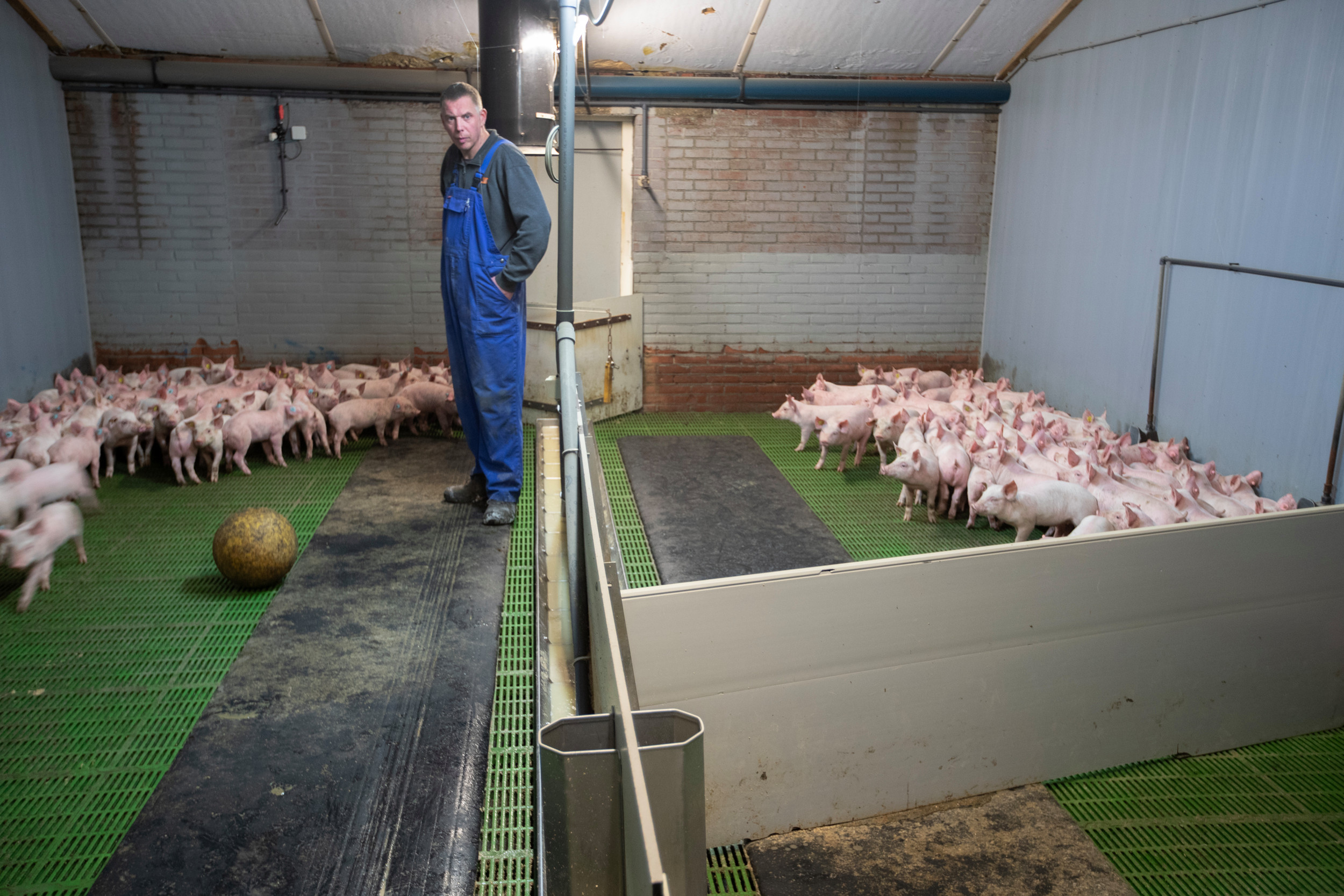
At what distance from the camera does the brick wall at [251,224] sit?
8164 mm

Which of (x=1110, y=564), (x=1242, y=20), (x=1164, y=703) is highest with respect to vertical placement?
(x=1242, y=20)

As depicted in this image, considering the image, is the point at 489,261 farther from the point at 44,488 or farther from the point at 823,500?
the point at 823,500

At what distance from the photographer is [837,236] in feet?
29.3

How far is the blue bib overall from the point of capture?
5.10 m

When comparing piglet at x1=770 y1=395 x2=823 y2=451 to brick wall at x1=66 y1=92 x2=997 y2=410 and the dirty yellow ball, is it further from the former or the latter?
the dirty yellow ball

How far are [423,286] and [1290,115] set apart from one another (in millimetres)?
6910

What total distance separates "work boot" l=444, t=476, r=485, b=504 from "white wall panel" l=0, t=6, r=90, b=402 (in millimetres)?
3900

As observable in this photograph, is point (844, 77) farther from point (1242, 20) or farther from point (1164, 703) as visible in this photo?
point (1164, 703)

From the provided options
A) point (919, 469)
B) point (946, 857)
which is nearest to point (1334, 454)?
point (919, 469)

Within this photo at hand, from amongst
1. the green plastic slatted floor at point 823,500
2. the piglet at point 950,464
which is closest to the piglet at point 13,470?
the green plastic slatted floor at point 823,500

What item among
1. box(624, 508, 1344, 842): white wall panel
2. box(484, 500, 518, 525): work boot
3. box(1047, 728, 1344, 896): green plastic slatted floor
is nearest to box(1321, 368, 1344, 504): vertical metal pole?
box(624, 508, 1344, 842): white wall panel

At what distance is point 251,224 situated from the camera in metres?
8.37

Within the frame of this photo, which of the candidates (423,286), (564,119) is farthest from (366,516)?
(423,286)

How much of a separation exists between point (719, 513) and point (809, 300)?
378 centimetres
